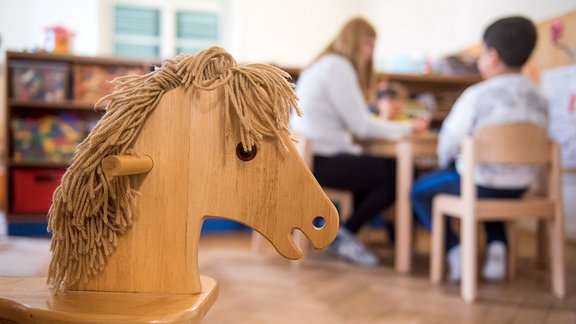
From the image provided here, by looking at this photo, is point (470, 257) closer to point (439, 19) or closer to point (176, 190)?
point (176, 190)

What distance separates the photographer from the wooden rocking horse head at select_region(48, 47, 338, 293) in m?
0.64

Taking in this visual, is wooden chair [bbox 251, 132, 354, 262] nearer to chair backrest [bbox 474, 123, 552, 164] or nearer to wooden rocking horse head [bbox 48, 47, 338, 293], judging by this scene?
chair backrest [bbox 474, 123, 552, 164]

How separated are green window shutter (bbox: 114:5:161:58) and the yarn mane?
588cm

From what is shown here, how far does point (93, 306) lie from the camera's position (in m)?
0.59

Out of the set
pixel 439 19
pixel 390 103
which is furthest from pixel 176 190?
pixel 439 19

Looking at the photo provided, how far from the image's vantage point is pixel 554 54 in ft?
11.0

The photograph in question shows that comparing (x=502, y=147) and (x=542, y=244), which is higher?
(x=502, y=147)

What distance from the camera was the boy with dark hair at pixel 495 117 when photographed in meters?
1.97

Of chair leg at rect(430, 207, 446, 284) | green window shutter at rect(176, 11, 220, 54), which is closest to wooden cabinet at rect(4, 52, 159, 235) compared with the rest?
chair leg at rect(430, 207, 446, 284)

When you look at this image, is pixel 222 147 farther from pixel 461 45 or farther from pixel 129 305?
pixel 461 45

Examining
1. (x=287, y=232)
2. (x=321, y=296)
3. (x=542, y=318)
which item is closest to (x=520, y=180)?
(x=542, y=318)

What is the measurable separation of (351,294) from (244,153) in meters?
1.38

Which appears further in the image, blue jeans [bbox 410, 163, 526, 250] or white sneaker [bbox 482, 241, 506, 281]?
white sneaker [bbox 482, 241, 506, 281]

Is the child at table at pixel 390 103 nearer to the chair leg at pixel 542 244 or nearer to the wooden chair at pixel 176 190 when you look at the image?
the chair leg at pixel 542 244
